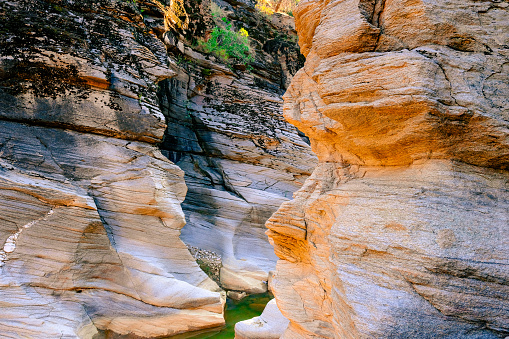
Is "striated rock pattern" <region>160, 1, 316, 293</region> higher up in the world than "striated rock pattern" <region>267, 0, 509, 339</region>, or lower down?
lower down

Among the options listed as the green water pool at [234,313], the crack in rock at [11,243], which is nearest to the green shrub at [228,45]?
the green water pool at [234,313]

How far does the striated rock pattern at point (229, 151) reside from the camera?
40.2ft

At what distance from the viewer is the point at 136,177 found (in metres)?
8.50

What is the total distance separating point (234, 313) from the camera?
9219 millimetres

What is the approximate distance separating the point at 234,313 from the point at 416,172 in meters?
7.21

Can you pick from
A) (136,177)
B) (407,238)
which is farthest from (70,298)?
(407,238)

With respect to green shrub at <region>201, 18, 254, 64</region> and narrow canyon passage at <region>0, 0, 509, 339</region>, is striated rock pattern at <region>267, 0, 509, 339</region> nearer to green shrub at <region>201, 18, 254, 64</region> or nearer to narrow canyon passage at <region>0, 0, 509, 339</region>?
narrow canyon passage at <region>0, 0, 509, 339</region>

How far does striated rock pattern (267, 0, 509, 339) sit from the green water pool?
12.4 feet

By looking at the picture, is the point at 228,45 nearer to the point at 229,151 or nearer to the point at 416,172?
the point at 229,151

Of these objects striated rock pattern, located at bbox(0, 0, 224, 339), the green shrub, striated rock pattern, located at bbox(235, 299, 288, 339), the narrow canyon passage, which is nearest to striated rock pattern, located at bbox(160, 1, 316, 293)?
the narrow canyon passage

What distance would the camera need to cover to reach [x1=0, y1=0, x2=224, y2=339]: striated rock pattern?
671cm

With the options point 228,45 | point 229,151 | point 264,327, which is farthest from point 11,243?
point 228,45

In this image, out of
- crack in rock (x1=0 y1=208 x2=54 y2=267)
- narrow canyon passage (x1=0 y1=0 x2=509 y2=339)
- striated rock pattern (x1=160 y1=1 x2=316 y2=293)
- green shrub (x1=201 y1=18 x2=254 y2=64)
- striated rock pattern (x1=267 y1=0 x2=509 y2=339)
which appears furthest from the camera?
green shrub (x1=201 y1=18 x2=254 y2=64)

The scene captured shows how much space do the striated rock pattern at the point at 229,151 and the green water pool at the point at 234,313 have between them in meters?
1.33
